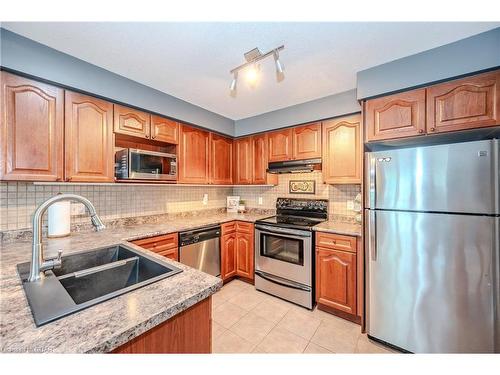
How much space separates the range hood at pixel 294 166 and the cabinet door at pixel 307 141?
0.08 meters

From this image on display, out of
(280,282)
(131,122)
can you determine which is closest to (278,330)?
(280,282)

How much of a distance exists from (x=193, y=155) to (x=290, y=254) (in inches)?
66.8

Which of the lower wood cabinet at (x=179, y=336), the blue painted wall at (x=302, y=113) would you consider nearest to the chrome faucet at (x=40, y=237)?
the lower wood cabinet at (x=179, y=336)

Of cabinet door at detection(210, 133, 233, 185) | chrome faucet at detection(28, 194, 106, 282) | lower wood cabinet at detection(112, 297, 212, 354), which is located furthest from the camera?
cabinet door at detection(210, 133, 233, 185)

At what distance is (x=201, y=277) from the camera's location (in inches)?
39.3

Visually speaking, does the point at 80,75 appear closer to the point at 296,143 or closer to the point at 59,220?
the point at 59,220

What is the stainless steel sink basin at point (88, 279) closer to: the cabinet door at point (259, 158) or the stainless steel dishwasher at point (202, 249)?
the stainless steel dishwasher at point (202, 249)

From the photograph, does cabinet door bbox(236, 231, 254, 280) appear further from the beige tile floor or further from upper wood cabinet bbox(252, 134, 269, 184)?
upper wood cabinet bbox(252, 134, 269, 184)

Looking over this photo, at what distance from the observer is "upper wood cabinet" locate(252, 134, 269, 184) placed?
9.73ft

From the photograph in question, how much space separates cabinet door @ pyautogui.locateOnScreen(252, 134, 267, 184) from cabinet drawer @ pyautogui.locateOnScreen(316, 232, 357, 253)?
112cm

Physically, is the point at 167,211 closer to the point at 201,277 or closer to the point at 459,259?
the point at 201,277

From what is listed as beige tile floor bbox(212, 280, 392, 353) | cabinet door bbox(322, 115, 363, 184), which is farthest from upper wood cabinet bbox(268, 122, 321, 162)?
beige tile floor bbox(212, 280, 392, 353)
